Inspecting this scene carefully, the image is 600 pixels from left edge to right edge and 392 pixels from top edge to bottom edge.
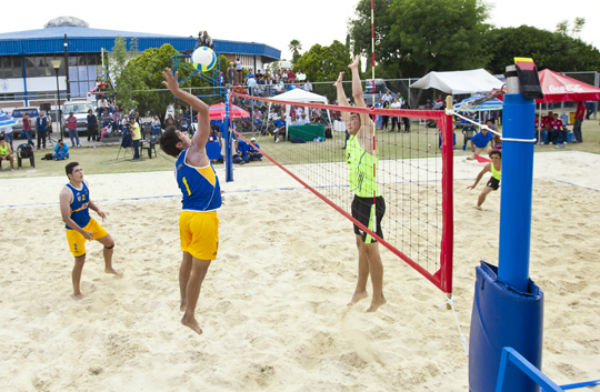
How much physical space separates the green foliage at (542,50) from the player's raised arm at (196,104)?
35757 mm

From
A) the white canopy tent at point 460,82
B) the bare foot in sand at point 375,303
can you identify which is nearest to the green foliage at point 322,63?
the white canopy tent at point 460,82

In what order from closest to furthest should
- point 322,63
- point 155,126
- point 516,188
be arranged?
point 516,188 → point 155,126 → point 322,63

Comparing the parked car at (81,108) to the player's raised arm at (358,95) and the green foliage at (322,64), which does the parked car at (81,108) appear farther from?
the player's raised arm at (358,95)

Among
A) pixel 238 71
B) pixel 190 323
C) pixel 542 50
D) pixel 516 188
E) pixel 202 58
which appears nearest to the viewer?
pixel 516 188

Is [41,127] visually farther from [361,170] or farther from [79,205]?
[361,170]

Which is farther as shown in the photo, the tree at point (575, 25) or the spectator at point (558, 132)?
the tree at point (575, 25)

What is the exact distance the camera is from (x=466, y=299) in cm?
395

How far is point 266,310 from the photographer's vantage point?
3891 mm

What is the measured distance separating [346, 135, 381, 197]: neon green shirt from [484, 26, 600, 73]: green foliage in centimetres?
3492

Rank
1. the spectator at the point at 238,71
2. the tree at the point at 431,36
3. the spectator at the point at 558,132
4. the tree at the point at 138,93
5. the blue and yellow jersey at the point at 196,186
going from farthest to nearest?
1. the tree at the point at 431,36
2. the spectator at the point at 238,71
3. the tree at the point at 138,93
4. the spectator at the point at 558,132
5. the blue and yellow jersey at the point at 196,186

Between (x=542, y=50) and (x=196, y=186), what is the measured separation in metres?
39.1

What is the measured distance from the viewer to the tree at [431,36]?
29156mm

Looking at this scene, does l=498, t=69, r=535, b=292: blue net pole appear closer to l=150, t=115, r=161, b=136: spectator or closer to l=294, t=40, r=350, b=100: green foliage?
l=150, t=115, r=161, b=136: spectator

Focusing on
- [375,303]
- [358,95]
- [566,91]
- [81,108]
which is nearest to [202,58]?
[81,108]
